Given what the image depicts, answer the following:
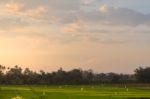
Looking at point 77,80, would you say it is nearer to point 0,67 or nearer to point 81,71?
point 81,71

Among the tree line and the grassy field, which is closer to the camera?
the grassy field

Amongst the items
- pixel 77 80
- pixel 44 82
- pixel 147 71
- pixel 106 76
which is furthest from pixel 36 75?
pixel 147 71

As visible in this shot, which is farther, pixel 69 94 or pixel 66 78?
pixel 66 78

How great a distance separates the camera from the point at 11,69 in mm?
141625

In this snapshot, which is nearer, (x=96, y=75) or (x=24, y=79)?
(x=24, y=79)

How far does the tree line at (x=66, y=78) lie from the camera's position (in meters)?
128

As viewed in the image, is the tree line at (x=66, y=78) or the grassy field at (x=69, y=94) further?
the tree line at (x=66, y=78)

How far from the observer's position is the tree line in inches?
5054

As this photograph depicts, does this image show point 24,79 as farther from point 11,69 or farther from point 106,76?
point 106,76

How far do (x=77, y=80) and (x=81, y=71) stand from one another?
819cm

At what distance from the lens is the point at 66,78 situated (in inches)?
5369

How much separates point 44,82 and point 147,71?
30.4 m

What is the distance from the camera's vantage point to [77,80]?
13275 centimetres

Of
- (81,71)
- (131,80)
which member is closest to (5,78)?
(81,71)
